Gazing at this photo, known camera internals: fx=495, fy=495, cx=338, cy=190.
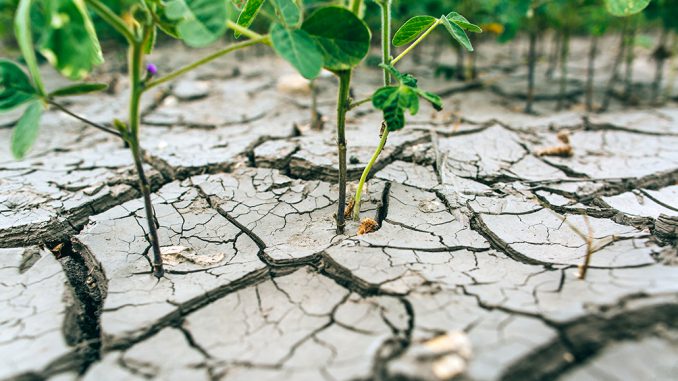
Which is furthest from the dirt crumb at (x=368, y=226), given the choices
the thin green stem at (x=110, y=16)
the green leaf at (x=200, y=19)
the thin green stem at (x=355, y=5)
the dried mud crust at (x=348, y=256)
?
the thin green stem at (x=110, y=16)

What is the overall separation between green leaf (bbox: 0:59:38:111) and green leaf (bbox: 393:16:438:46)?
3.61 ft

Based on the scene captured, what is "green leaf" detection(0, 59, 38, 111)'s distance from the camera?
4.35ft

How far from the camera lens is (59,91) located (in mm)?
1306

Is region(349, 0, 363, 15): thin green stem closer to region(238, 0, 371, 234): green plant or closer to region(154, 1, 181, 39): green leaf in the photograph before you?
region(238, 0, 371, 234): green plant

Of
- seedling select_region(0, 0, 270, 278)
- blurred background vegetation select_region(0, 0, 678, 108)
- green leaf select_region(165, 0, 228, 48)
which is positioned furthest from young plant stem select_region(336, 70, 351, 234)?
blurred background vegetation select_region(0, 0, 678, 108)

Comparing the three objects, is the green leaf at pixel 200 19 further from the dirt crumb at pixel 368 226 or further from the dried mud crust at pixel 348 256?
the dirt crumb at pixel 368 226

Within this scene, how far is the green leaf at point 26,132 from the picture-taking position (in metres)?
1.28

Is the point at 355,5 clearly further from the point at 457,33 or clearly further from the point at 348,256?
the point at 348,256

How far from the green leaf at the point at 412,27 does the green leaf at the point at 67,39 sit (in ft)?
3.06

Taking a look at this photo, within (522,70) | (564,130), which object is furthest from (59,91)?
(522,70)

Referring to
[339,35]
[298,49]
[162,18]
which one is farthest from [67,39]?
[339,35]

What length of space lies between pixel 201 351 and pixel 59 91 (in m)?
0.79

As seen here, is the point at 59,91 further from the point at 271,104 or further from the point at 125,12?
the point at 125,12

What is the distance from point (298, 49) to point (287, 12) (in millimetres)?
132
